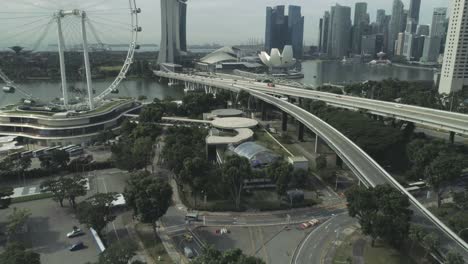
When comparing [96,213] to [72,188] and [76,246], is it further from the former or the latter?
[72,188]

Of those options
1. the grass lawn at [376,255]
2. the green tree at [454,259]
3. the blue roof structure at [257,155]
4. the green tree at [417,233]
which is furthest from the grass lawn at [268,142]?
the green tree at [454,259]

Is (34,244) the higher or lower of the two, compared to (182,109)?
lower

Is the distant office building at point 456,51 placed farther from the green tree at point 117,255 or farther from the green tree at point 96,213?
the green tree at point 117,255

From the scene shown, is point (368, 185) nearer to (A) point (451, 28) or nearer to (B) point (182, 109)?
(B) point (182, 109)

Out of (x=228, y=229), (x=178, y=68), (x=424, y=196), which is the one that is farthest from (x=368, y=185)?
(x=178, y=68)

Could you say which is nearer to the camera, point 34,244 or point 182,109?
point 34,244
